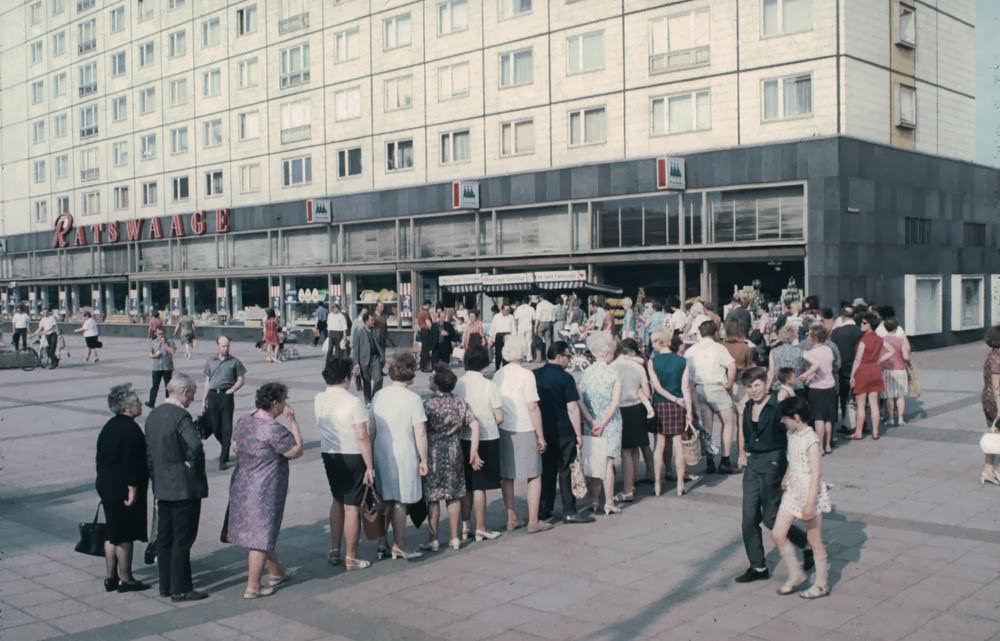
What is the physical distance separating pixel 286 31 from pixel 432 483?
3883 centimetres

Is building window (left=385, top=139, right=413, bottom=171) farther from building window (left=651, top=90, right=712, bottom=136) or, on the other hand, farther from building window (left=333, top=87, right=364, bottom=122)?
building window (left=651, top=90, right=712, bottom=136)

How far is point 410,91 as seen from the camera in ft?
129

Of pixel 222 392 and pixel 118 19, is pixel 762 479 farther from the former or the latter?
pixel 118 19

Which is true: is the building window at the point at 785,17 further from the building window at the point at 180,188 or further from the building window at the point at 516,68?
the building window at the point at 180,188

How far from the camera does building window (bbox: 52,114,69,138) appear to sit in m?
60.3

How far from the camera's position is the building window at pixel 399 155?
39.8 m

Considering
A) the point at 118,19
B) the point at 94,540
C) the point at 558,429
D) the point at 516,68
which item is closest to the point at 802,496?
the point at 558,429

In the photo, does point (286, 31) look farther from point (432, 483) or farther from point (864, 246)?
point (432, 483)

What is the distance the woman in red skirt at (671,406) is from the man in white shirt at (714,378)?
0.85m

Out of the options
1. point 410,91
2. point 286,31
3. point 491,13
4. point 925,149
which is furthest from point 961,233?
point 286,31

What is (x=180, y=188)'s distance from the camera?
51250mm

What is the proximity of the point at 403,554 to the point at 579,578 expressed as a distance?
164cm

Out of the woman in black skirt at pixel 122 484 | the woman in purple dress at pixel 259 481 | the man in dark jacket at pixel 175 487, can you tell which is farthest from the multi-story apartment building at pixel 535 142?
the woman in black skirt at pixel 122 484

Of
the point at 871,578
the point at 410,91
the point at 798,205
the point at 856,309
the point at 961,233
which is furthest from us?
the point at 410,91
